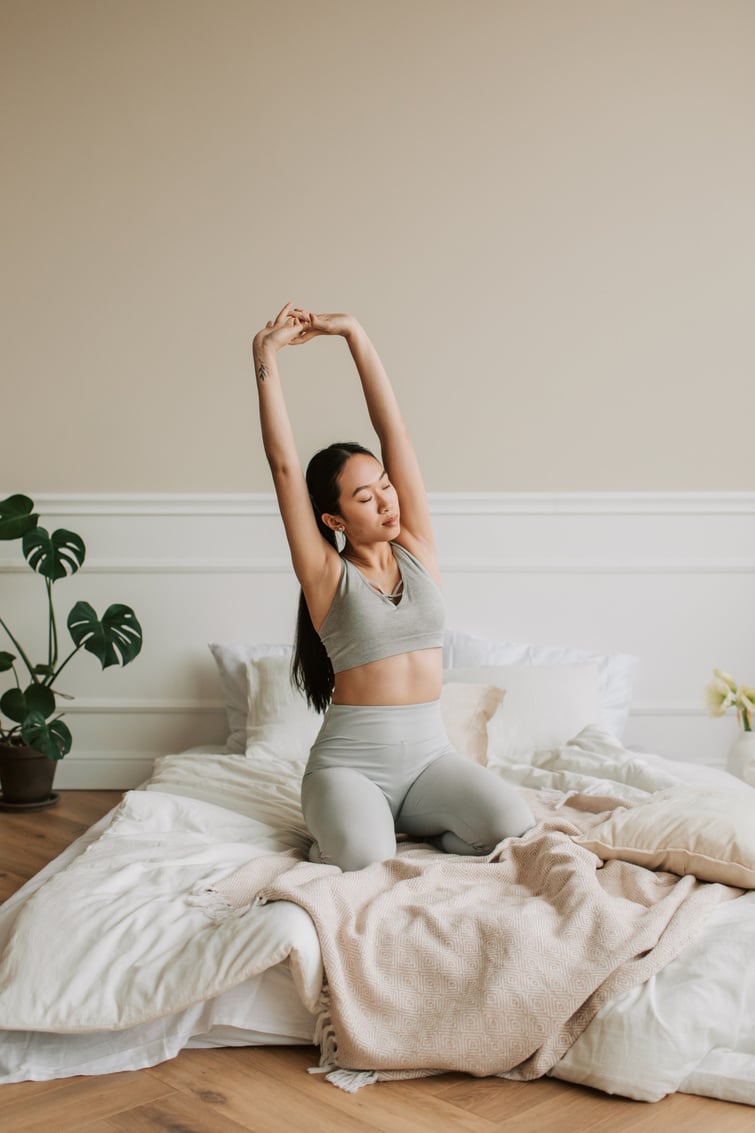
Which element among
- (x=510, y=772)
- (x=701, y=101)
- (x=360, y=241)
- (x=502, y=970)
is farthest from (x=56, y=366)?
(x=502, y=970)

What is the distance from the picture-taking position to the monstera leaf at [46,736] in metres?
3.38

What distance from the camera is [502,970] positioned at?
167 cm

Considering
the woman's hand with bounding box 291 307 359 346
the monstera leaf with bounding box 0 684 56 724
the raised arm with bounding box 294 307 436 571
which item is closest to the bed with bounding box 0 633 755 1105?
the raised arm with bounding box 294 307 436 571

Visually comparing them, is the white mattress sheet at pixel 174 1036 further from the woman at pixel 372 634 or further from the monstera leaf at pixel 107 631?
the monstera leaf at pixel 107 631

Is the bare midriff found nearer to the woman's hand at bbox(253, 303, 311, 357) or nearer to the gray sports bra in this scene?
the gray sports bra

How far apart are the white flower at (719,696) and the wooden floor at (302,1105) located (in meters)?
1.69

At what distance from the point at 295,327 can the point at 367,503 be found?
0.43 meters

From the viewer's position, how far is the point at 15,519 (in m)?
3.39

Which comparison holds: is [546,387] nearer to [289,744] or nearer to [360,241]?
[360,241]

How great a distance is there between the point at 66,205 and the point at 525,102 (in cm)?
159

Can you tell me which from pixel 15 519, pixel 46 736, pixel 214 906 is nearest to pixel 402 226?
pixel 15 519

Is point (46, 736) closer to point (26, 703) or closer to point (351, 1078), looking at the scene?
point (26, 703)

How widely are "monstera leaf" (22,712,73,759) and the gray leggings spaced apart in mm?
1372

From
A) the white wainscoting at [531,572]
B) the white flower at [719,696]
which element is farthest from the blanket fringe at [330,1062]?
the white wainscoting at [531,572]
